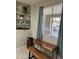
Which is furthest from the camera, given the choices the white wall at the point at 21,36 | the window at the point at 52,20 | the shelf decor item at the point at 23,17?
the shelf decor item at the point at 23,17

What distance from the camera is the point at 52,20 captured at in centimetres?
348

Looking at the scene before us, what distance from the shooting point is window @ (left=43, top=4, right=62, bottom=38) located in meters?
3.16

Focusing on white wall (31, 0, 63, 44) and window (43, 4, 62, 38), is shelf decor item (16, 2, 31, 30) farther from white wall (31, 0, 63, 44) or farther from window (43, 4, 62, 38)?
window (43, 4, 62, 38)

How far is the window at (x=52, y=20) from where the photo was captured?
125 inches

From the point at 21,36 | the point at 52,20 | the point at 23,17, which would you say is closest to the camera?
the point at 52,20

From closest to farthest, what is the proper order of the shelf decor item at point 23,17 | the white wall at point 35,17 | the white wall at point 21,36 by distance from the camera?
1. the white wall at point 35,17
2. the white wall at point 21,36
3. the shelf decor item at point 23,17

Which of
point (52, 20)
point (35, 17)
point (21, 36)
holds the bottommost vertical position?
point (21, 36)

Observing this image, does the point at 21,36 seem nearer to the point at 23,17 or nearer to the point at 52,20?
the point at 23,17

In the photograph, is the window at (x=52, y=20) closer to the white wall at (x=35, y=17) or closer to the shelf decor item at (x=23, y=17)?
the white wall at (x=35, y=17)

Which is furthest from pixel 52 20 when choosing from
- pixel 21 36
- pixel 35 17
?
pixel 21 36

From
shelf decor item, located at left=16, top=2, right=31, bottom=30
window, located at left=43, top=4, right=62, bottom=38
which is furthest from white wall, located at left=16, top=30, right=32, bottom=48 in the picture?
window, located at left=43, top=4, right=62, bottom=38

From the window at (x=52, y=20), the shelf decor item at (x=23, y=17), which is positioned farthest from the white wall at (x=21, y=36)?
the window at (x=52, y=20)
